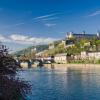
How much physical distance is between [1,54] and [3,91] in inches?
61.9

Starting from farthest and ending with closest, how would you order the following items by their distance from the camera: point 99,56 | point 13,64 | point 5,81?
point 99,56, point 13,64, point 5,81

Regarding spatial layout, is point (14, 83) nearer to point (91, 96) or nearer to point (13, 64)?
point (13, 64)

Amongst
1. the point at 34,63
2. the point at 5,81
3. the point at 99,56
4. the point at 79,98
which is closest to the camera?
the point at 5,81

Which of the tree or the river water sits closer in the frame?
the tree

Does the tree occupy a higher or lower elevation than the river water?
higher

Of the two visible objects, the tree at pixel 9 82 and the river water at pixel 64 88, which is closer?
the tree at pixel 9 82

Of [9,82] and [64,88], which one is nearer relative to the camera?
[9,82]

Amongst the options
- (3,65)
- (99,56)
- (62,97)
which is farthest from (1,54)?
(99,56)

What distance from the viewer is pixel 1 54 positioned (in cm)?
1449

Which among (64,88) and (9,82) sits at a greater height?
(9,82)

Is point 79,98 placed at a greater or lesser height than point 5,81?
lesser

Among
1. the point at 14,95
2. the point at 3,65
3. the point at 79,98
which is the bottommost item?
the point at 79,98

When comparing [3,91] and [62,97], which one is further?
[62,97]

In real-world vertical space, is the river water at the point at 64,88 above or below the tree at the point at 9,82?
below
